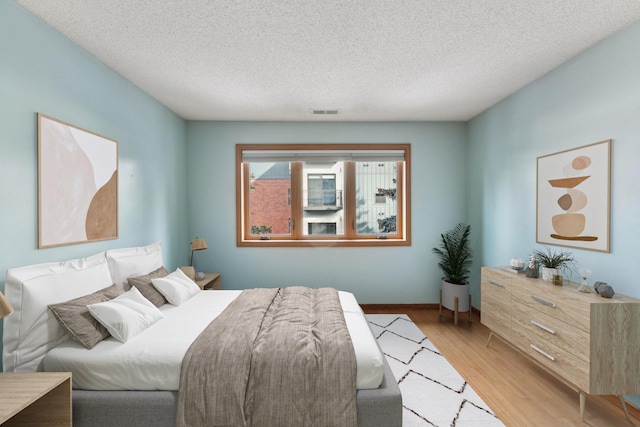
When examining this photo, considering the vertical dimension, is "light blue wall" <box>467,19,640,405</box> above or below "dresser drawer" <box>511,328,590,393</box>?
above

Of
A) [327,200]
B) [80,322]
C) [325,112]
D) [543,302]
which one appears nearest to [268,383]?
[80,322]

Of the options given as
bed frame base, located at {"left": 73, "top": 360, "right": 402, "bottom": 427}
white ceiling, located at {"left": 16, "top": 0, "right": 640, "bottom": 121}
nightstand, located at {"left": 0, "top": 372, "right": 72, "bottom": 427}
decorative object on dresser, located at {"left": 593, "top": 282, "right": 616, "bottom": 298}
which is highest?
white ceiling, located at {"left": 16, "top": 0, "right": 640, "bottom": 121}

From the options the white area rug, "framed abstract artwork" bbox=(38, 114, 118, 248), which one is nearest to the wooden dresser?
the white area rug

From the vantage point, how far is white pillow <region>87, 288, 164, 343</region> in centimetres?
195

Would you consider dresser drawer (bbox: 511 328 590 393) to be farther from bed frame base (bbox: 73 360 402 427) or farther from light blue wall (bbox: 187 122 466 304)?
light blue wall (bbox: 187 122 466 304)

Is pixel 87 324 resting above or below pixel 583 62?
below

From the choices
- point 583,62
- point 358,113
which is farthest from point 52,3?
point 583,62

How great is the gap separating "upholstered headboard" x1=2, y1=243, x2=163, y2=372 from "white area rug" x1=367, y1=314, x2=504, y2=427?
2.31 metres

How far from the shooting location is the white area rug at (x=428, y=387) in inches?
82.4

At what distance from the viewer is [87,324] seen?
192cm

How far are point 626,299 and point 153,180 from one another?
4.25m

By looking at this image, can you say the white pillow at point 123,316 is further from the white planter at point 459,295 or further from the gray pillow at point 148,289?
the white planter at point 459,295

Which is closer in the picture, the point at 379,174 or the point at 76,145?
the point at 76,145

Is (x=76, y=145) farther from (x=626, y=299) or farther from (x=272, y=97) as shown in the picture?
(x=626, y=299)
